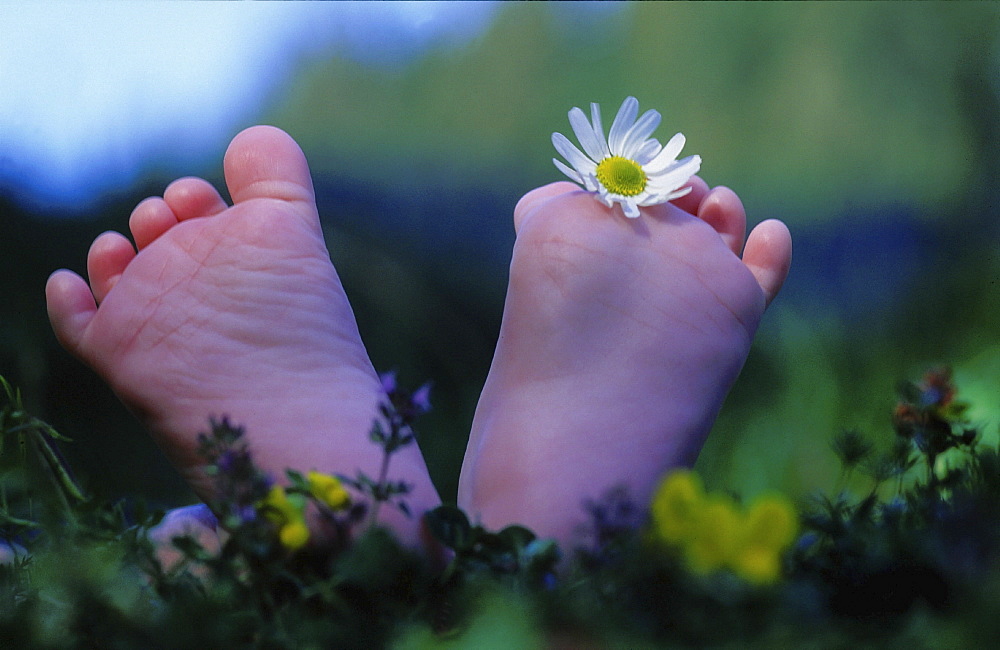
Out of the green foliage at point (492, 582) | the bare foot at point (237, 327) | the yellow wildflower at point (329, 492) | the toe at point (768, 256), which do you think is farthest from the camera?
the toe at point (768, 256)

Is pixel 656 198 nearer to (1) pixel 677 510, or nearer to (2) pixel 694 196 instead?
(2) pixel 694 196

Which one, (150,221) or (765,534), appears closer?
(765,534)

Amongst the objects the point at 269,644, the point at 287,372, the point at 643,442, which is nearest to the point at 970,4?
the point at 643,442

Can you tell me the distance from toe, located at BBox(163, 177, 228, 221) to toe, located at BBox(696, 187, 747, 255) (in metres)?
0.56

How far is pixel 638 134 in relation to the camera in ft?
3.24

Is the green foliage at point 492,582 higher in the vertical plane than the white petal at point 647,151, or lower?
lower

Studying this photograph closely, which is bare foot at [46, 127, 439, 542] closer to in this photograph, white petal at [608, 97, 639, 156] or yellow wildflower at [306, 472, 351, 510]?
yellow wildflower at [306, 472, 351, 510]

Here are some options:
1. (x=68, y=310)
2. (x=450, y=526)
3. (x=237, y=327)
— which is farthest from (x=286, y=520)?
(x=68, y=310)

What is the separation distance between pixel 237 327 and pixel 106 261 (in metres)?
0.18

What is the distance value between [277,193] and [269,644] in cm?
59

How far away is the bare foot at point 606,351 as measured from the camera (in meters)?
0.87

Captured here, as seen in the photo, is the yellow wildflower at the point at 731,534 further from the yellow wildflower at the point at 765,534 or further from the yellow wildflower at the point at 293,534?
the yellow wildflower at the point at 293,534

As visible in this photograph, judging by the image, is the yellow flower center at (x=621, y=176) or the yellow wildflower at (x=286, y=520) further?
the yellow flower center at (x=621, y=176)

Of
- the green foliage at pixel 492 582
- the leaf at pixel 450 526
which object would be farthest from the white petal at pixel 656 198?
the leaf at pixel 450 526
